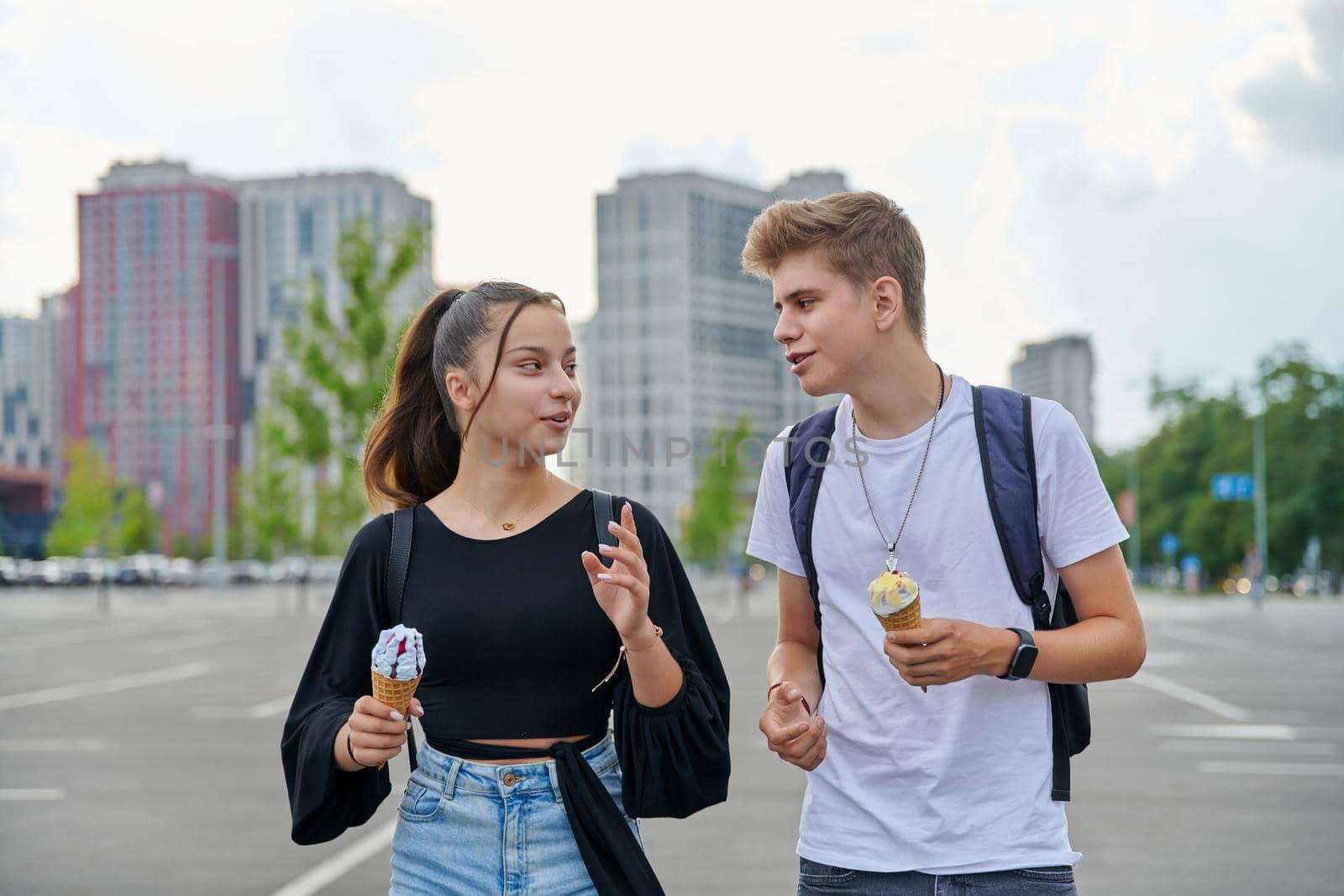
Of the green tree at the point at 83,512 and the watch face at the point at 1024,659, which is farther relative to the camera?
the green tree at the point at 83,512

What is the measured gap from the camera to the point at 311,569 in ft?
294

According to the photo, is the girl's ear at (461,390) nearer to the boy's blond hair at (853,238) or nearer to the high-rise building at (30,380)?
the boy's blond hair at (853,238)

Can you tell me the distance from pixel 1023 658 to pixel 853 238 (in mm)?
920

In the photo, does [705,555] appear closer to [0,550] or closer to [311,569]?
[311,569]

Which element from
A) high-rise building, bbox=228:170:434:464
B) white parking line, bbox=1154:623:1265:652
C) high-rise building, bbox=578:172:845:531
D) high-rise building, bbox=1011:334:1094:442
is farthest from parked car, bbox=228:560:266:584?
white parking line, bbox=1154:623:1265:652

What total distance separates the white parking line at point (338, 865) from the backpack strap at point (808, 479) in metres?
4.53

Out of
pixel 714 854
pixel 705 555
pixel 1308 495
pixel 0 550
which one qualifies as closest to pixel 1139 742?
pixel 714 854

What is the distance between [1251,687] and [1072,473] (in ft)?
55.4

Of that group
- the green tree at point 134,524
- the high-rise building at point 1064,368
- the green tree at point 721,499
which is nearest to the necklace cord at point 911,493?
the green tree at point 721,499

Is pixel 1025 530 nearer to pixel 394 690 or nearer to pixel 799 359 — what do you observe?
pixel 799 359

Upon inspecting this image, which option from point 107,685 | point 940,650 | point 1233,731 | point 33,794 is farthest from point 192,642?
point 940,650

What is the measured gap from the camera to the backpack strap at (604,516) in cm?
299

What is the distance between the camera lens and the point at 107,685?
62.9 feet

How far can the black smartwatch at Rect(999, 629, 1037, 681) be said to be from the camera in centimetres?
269
